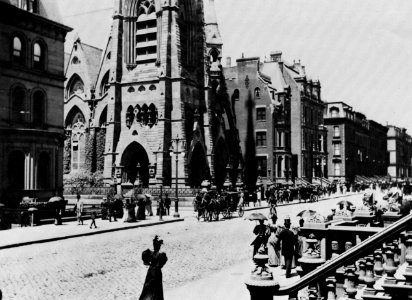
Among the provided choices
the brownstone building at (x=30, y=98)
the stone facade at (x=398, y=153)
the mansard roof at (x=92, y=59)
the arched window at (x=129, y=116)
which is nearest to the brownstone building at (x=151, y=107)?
the arched window at (x=129, y=116)

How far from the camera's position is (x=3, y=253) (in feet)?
56.4

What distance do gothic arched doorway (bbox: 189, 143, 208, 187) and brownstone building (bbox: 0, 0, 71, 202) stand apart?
1842 centimetres

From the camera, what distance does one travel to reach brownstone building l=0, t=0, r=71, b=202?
3192 centimetres

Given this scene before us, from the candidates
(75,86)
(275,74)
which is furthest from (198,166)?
(275,74)

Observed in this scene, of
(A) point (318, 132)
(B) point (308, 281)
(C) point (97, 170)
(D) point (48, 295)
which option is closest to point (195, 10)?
(C) point (97, 170)

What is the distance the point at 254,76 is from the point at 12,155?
3838cm

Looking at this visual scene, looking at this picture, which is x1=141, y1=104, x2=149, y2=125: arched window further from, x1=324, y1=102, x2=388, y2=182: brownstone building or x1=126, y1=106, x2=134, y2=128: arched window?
x1=324, y1=102, x2=388, y2=182: brownstone building

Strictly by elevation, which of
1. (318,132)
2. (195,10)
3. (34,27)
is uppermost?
(195,10)

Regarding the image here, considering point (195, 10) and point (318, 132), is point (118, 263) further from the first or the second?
point (318, 132)

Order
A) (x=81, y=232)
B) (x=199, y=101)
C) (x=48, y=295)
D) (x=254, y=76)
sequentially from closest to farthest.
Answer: (x=48, y=295) < (x=81, y=232) < (x=199, y=101) < (x=254, y=76)

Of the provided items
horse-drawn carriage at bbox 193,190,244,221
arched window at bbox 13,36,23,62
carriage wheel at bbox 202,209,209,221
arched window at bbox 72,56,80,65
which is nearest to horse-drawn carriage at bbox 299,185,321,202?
horse-drawn carriage at bbox 193,190,244,221

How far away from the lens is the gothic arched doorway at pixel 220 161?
5859cm

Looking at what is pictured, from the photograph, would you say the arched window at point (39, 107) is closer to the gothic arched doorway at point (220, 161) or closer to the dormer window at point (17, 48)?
the dormer window at point (17, 48)

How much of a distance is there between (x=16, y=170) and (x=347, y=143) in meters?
67.4
